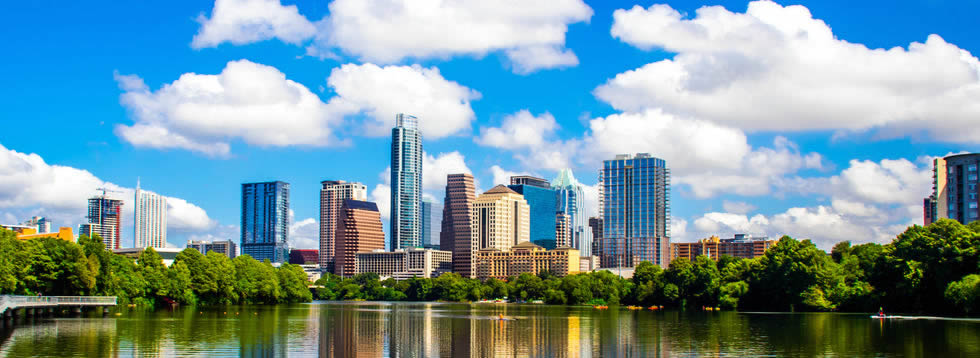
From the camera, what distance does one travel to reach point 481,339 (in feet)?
262

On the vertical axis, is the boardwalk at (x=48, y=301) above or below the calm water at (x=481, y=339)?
above

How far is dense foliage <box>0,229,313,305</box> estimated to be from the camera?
11144 cm

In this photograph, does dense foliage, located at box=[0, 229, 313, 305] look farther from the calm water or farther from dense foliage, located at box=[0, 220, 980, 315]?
the calm water

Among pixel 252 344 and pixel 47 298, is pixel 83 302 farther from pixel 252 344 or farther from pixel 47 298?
pixel 252 344

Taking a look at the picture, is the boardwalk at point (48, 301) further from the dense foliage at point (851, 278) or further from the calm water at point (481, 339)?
the dense foliage at point (851, 278)

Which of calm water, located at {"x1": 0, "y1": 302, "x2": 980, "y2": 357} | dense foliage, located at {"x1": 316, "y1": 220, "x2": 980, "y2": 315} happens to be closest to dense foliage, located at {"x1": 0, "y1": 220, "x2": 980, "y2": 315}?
dense foliage, located at {"x1": 316, "y1": 220, "x2": 980, "y2": 315}

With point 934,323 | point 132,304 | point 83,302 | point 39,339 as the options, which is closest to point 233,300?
point 132,304

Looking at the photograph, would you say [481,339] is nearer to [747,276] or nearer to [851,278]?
Result: [851,278]

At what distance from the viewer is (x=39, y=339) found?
2773 inches

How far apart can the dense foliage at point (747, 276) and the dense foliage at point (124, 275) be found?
186mm

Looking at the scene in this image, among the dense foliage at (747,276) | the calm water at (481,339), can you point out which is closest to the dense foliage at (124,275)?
the dense foliage at (747,276)

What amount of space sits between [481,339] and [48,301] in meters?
61.7

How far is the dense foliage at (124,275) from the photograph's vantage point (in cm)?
11144

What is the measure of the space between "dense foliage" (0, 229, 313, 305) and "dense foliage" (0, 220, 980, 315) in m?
0.19
